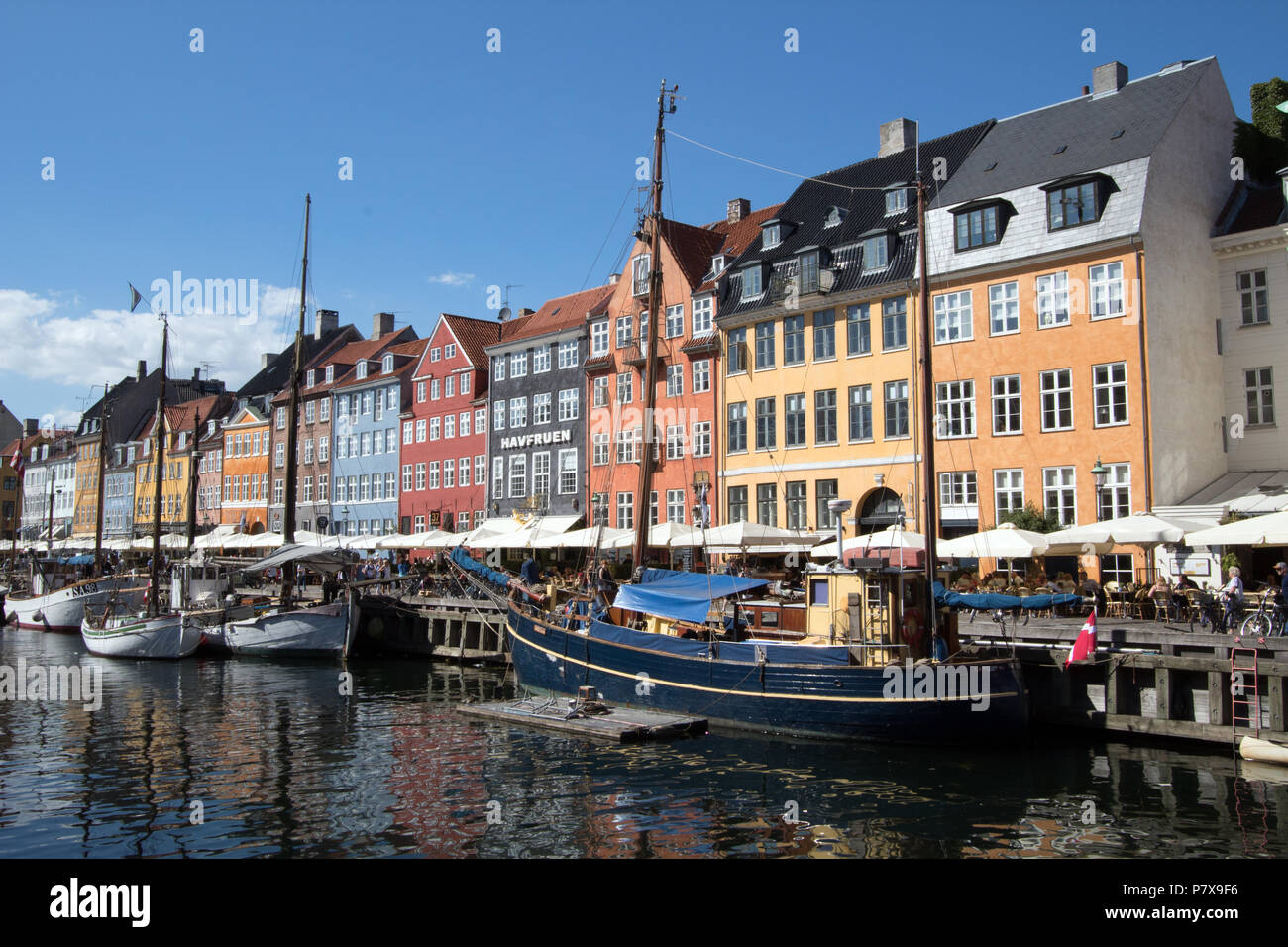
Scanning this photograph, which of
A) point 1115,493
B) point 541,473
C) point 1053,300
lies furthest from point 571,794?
point 541,473

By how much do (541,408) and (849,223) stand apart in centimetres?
1912

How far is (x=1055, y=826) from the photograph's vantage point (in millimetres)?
14750

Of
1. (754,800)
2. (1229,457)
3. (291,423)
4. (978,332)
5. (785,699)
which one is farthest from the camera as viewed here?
(291,423)

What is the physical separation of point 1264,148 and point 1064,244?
30.9ft

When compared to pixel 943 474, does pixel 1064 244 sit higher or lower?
higher

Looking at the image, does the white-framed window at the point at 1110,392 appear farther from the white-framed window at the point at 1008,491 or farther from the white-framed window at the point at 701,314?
the white-framed window at the point at 701,314

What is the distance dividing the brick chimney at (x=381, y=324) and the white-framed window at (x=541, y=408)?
26.3m

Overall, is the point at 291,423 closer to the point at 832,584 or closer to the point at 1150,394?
the point at 832,584

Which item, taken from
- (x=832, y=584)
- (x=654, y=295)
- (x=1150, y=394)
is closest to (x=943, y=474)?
(x=1150, y=394)

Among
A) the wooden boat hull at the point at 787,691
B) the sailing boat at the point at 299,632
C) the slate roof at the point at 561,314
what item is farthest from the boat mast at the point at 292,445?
the wooden boat hull at the point at 787,691

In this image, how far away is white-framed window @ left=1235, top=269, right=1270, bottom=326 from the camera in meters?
32.6

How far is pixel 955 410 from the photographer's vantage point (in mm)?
35844

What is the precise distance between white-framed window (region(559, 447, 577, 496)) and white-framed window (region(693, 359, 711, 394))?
8.37 metres

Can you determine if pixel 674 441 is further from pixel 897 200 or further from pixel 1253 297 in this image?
pixel 1253 297
